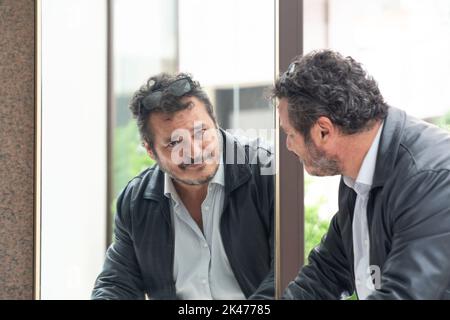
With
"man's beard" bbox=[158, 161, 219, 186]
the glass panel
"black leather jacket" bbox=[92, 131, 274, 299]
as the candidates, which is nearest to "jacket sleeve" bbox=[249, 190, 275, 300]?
"black leather jacket" bbox=[92, 131, 274, 299]

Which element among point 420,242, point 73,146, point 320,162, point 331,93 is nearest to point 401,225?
point 420,242

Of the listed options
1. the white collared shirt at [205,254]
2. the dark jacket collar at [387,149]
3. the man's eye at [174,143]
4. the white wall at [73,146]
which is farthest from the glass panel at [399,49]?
the white wall at [73,146]

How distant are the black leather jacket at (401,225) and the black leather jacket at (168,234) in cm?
15

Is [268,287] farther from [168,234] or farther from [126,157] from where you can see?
[126,157]

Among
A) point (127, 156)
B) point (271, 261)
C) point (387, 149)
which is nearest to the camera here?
point (387, 149)

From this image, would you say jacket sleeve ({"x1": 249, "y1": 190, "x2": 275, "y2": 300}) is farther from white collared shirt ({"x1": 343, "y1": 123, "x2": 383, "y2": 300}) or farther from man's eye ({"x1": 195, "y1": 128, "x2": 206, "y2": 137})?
man's eye ({"x1": 195, "y1": 128, "x2": 206, "y2": 137})

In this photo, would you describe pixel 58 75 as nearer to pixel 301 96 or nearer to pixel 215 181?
pixel 215 181

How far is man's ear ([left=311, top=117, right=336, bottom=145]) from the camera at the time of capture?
6.33ft

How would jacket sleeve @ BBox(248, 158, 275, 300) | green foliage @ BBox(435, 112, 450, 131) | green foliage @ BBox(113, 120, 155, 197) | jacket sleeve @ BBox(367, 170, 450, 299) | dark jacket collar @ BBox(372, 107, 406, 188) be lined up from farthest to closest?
green foliage @ BBox(113, 120, 155, 197), jacket sleeve @ BBox(248, 158, 275, 300), green foliage @ BBox(435, 112, 450, 131), dark jacket collar @ BBox(372, 107, 406, 188), jacket sleeve @ BBox(367, 170, 450, 299)

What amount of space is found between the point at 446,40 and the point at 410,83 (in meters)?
0.17

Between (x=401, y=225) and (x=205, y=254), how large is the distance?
64 cm

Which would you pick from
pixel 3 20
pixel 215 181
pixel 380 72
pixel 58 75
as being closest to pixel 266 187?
pixel 215 181

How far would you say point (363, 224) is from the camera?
6.38 feet

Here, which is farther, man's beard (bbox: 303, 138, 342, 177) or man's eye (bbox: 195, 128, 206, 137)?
man's eye (bbox: 195, 128, 206, 137)
